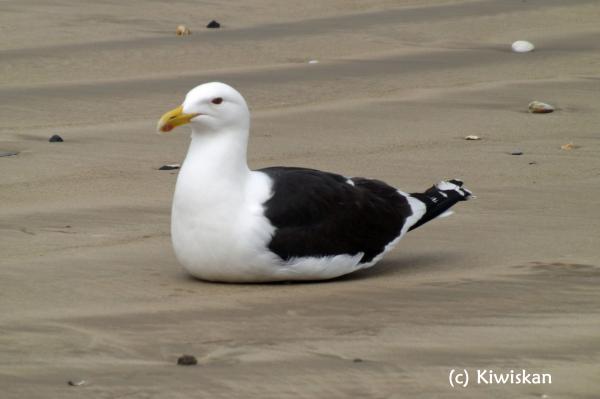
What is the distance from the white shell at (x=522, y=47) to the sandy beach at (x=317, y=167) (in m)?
0.11

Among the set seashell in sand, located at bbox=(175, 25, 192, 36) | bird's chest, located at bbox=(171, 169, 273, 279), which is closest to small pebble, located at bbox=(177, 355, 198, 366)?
bird's chest, located at bbox=(171, 169, 273, 279)

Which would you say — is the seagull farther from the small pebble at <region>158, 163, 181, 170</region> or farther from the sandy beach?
the small pebble at <region>158, 163, 181, 170</region>

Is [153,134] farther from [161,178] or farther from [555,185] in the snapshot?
[555,185]

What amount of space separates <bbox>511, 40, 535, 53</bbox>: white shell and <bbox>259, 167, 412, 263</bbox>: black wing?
20.2ft

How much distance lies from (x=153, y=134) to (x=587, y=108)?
335 cm

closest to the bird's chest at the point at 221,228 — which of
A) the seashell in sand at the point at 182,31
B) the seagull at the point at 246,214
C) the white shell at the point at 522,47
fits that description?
the seagull at the point at 246,214

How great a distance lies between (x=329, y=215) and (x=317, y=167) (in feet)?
8.03

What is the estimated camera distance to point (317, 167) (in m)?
9.38

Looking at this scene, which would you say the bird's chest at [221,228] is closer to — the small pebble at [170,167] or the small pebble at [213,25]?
the small pebble at [170,167]

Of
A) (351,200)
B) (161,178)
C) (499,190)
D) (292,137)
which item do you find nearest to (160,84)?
(292,137)

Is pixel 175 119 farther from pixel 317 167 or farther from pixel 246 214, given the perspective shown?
pixel 317 167

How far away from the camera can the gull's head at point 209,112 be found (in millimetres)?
6770

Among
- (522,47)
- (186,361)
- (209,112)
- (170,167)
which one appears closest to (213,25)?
(522,47)

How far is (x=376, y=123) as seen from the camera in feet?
34.9
